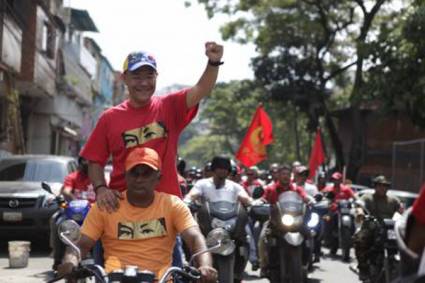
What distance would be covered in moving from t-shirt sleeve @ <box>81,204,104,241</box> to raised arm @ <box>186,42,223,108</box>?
1.00 meters

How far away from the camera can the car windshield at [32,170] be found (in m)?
13.8

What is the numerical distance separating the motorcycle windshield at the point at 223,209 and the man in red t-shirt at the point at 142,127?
3.20 m

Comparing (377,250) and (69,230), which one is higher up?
(69,230)

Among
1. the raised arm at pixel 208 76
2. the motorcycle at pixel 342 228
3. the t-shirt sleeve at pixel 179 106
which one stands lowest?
the motorcycle at pixel 342 228

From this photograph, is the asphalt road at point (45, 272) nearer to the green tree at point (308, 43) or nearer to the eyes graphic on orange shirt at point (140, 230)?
the eyes graphic on orange shirt at point (140, 230)

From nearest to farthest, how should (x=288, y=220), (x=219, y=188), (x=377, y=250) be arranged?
(x=219, y=188)
(x=288, y=220)
(x=377, y=250)

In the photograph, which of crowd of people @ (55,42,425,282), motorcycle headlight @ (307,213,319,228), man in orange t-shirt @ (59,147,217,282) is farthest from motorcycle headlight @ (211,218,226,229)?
man in orange t-shirt @ (59,147,217,282)

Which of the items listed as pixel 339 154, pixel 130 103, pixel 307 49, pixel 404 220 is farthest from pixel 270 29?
pixel 404 220

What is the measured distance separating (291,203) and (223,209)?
950 millimetres

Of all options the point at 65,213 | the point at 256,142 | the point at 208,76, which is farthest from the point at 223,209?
the point at 256,142

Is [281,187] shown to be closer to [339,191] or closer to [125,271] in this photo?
[339,191]

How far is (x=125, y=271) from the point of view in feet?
11.1

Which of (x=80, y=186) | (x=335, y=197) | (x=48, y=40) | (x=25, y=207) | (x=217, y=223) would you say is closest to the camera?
(x=217, y=223)

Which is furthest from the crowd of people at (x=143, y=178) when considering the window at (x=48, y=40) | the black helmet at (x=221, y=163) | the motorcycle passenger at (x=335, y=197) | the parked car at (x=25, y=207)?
the window at (x=48, y=40)
